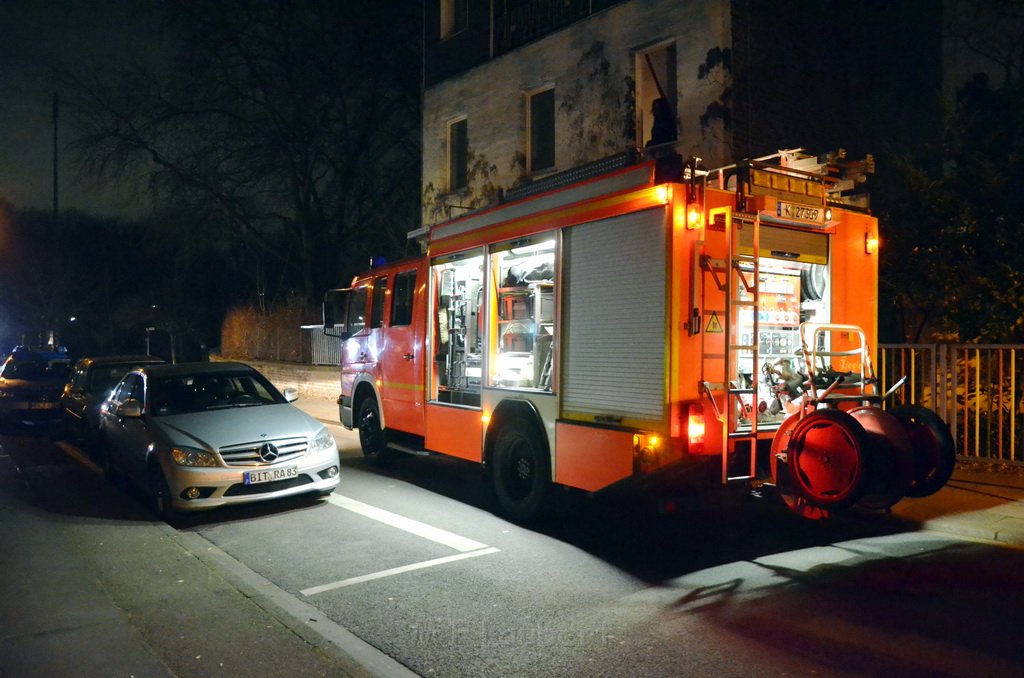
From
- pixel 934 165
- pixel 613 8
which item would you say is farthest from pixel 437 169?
pixel 934 165

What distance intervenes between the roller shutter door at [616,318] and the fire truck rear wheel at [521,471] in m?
0.56

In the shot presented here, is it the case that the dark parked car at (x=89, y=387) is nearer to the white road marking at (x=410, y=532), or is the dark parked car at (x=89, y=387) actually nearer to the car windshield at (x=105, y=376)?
the car windshield at (x=105, y=376)

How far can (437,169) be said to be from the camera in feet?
61.4

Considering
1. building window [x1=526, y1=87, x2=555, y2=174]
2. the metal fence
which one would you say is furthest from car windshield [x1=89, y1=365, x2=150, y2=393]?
the metal fence

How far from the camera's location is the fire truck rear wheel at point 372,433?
411 inches

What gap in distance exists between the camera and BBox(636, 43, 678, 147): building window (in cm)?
1351

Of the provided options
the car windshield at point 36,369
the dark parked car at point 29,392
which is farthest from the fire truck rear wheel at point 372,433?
the car windshield at point 36,369

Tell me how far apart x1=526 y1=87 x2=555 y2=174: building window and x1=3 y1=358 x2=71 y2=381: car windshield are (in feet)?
32.8

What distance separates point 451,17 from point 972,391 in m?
14.1

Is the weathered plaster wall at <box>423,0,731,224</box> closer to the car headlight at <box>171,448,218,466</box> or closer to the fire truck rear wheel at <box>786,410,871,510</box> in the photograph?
the fire truck rear wheel at <box>786,410,871,510</box>

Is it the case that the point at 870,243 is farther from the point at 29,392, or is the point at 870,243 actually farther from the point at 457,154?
the point at 29,392

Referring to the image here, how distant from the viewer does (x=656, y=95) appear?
13.9 meters

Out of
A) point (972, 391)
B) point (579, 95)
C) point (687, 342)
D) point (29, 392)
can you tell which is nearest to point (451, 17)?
point (579, 95)

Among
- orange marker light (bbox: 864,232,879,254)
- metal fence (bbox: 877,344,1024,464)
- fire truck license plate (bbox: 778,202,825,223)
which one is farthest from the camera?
metal fence (bbox: 877,344,1024,464)
